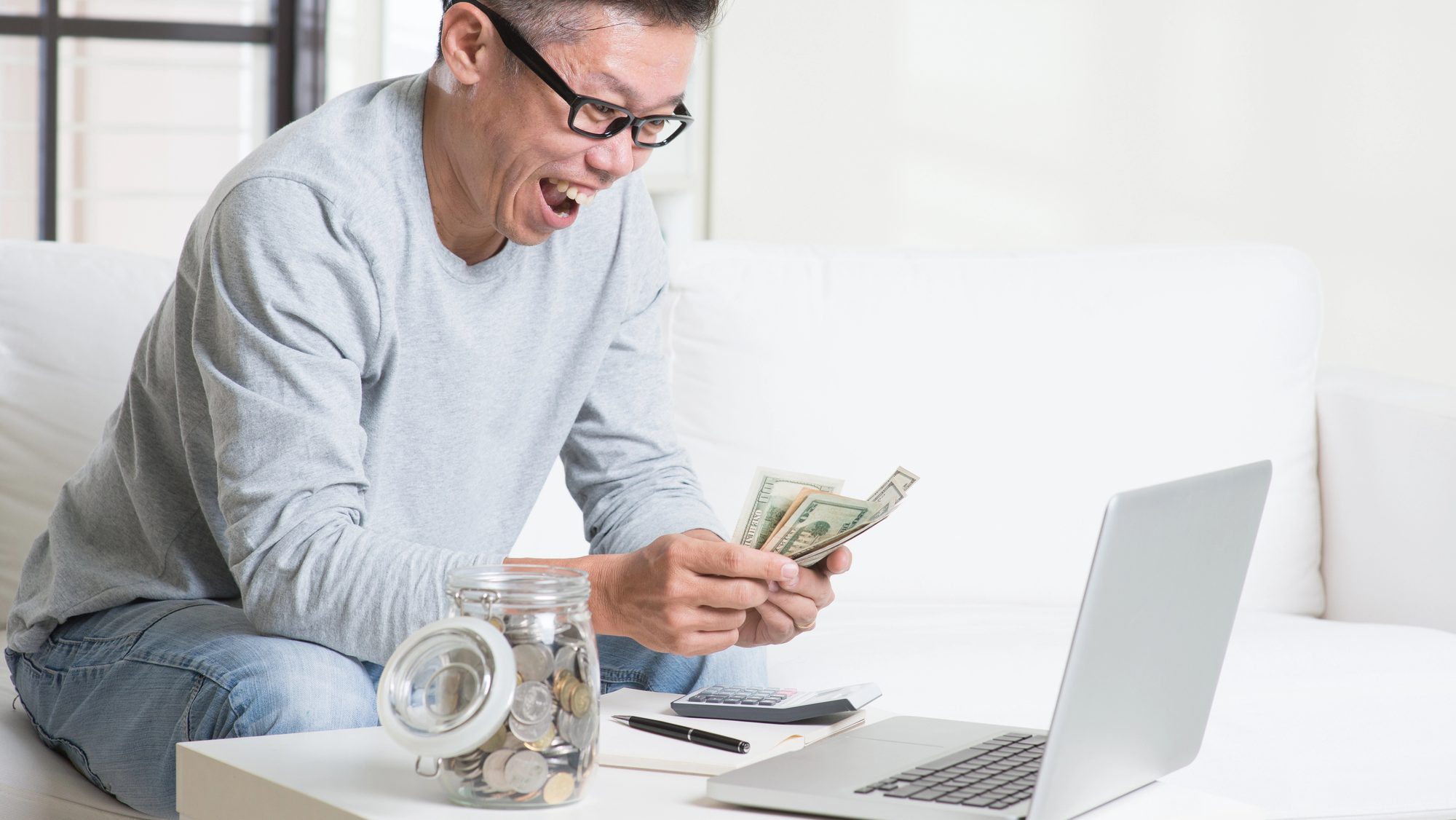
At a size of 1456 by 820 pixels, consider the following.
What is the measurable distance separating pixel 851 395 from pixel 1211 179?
1.34 meters

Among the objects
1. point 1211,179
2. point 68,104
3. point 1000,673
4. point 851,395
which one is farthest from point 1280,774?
point 68,104

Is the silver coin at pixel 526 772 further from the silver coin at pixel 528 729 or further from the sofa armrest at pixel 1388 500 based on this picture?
the sofa armrest at pixel 1388 500

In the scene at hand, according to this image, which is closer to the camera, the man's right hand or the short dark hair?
the man's right hand

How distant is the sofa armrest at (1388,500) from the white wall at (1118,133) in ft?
2.38

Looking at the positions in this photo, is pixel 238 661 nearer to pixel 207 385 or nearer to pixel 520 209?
pixel 207 385

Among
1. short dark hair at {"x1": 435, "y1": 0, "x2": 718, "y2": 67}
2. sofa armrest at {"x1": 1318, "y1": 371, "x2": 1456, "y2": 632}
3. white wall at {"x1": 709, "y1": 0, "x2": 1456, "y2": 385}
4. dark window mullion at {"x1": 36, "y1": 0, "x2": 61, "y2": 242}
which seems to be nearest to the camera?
short dark hair at {"x1": 435, "y1": 0, "x2": 718, "y2": 67}

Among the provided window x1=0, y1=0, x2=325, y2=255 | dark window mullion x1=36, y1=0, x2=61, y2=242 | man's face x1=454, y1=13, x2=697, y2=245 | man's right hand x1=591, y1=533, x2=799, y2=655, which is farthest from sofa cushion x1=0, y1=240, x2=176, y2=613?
dark window mullion x1=36, y1=0, x2=61, y2=242

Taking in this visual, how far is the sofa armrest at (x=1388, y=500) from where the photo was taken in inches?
76.0

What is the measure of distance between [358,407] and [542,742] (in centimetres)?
53

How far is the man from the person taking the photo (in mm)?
1159

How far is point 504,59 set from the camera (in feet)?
4.29

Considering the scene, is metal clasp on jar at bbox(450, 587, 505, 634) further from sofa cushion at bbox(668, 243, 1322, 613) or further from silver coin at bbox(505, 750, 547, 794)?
sofa cushion at bbox(668, 243, 1322, 613)

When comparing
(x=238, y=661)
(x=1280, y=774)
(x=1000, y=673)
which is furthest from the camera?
(x=1000, y=673)

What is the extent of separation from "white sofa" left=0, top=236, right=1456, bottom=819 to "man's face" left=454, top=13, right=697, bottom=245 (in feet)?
2.30
